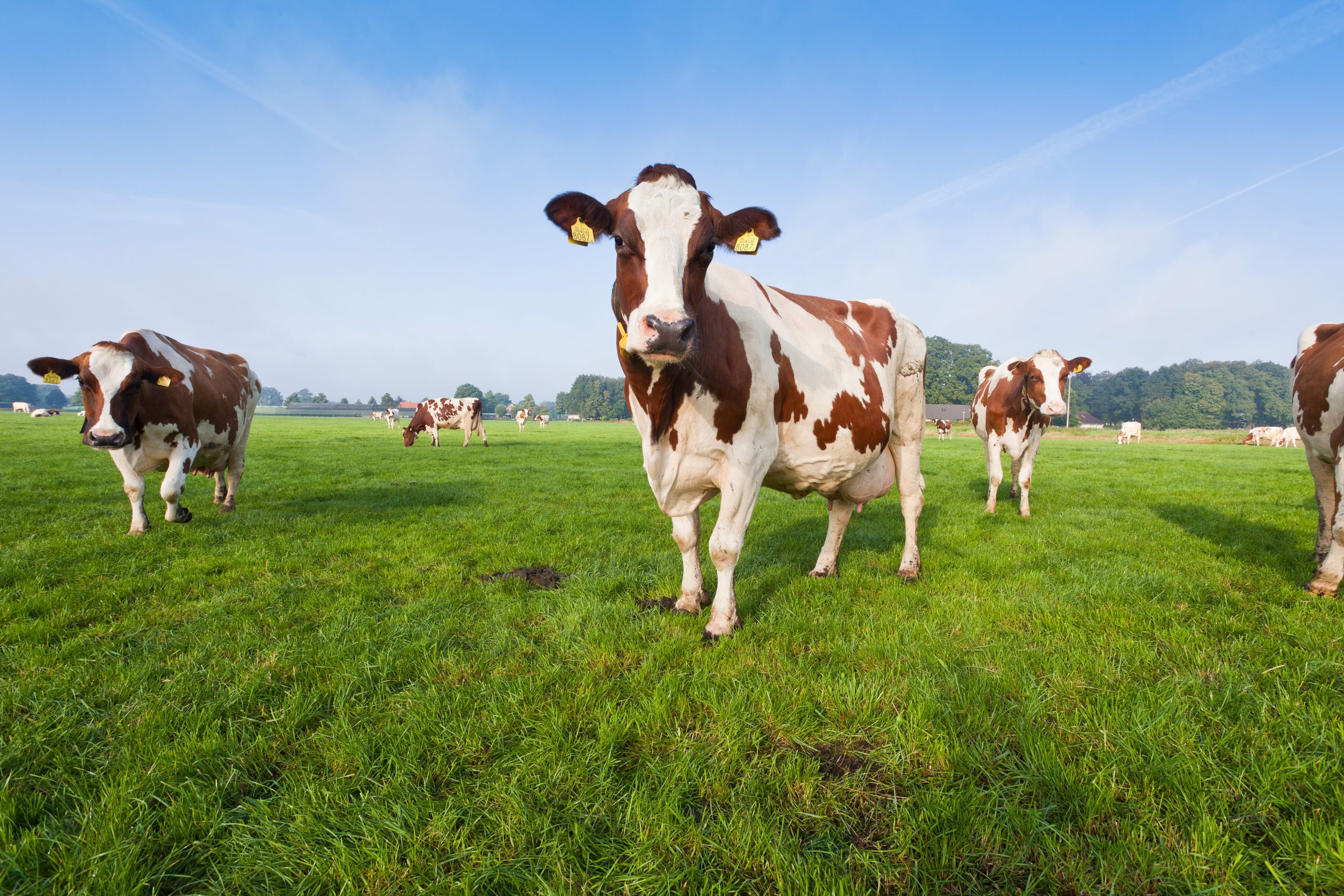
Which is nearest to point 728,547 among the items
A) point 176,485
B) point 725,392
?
point 725,392

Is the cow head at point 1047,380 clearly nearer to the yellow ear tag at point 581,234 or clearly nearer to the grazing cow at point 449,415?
the yellow ear tag at point 581,234

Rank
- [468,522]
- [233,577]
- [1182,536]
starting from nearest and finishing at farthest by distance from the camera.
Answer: [233,577] → [1182,536] → [468,522]

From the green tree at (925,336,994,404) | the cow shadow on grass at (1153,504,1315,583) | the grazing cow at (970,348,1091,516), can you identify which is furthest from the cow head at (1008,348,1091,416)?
the green tree at (925,336,994,404)

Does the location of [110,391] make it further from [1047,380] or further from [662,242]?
[1047,380]

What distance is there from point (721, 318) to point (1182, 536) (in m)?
6.85

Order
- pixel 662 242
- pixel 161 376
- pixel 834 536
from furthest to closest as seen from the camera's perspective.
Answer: pixel 161 376, pixel 834 536, pixel 662 242

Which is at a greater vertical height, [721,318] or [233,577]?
[721,318]

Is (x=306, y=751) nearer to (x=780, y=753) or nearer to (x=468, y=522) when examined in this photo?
(x=780, y=753)

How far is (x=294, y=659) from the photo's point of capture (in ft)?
10.7

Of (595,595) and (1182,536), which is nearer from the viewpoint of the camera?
(595,595)

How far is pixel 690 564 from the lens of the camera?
4156mm

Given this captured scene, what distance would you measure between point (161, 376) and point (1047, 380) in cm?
1302

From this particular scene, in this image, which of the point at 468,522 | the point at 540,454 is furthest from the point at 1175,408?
the point at 468,522

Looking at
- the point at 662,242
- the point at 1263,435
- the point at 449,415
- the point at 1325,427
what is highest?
the point at 662,242
